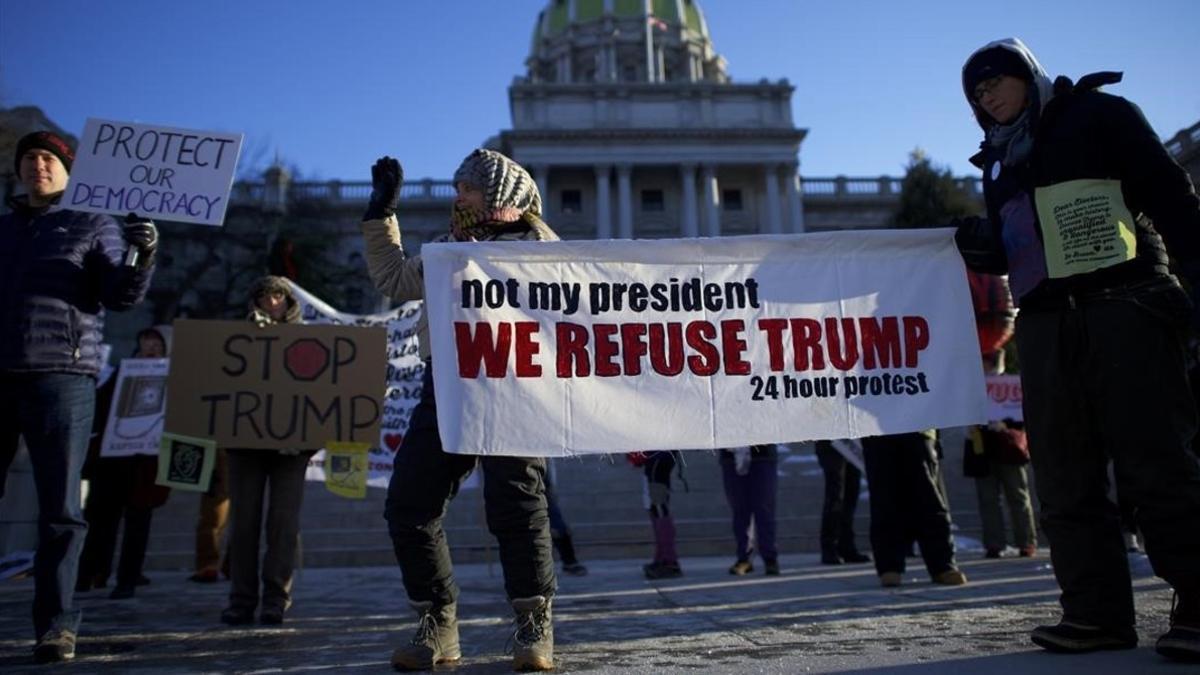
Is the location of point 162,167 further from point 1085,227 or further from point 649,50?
point 649,50

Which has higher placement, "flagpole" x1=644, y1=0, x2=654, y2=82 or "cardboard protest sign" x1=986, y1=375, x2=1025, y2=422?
"flagpole" x1=644, y1=0, x2=654, y2=82

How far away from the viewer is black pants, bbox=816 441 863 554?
7.45 metres

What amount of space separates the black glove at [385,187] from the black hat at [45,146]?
1602mm

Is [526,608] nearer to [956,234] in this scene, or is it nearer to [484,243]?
[484,243]

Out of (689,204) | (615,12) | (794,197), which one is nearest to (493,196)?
(689,204)

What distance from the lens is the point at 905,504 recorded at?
5.41 m

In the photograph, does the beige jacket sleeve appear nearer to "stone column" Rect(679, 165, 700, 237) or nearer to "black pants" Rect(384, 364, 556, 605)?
"black pants" Rect(384, 364, 556, 605)

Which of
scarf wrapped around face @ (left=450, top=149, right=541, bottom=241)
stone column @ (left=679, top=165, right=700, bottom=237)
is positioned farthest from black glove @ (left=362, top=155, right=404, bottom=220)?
stone column @ (left=679, top=165, right=700, bottom=237)

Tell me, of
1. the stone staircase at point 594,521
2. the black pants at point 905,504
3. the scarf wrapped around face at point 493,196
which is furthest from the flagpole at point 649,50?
the scarf wrapped around face at point 493,196

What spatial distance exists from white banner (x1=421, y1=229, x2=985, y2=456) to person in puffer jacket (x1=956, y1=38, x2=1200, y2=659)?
511 millimetres

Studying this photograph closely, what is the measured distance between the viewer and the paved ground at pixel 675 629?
8.57ft

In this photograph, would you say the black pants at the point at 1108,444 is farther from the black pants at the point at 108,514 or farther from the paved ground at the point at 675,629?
the black pants at the point at 108,514

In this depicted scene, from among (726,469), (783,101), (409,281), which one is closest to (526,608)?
(409,281)

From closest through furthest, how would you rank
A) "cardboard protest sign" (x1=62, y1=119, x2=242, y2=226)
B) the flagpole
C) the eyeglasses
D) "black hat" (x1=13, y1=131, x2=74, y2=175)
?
the eyeglasses, "black hat" (x1=13, y1=131, x2=74, y2=175), "cardboard protest sign" (x1=62, y1=119, x2=242, y2=226), the flagpole
